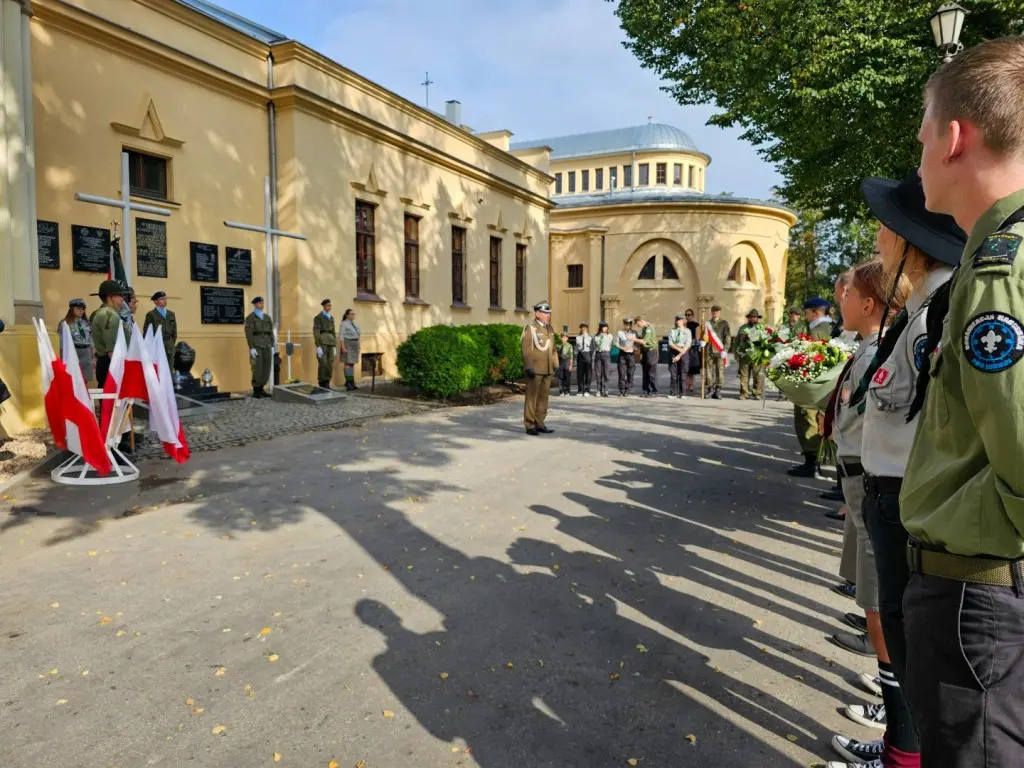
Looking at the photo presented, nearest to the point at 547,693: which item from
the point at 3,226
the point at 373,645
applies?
the point at 373,645

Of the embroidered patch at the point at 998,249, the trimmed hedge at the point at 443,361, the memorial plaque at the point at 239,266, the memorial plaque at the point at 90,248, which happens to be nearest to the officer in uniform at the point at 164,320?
the memorial plaque at the point at 90,248

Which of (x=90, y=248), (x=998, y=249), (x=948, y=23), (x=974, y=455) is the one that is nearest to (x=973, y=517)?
(x=974, y=455)

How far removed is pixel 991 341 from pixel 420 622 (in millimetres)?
3375

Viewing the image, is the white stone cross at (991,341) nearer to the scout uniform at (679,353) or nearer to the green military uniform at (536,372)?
the green military uniform at (536,372)

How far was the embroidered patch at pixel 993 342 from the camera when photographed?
1278 mm

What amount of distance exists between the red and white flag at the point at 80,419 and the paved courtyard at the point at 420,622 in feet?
1.54

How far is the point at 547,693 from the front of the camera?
3256 millimetres

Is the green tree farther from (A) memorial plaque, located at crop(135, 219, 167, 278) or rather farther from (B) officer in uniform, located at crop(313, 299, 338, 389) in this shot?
(A) memorial plaque, located at crop(135, 219, 167, 278)

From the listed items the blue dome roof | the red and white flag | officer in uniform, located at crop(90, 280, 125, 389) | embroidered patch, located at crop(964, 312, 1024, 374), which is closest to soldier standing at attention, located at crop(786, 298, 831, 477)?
embroidered patch, located at crop(964, 312, 1024, 374)

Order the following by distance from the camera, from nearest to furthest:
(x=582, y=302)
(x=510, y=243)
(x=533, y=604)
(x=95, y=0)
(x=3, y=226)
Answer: (x=533, y=604) → (x=3, y=226) → (x=95, y=0) → (x=510, y=243) → (x=582, y=302)

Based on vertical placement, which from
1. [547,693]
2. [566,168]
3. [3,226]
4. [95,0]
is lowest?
[547,693]

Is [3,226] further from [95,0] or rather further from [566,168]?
[566,168]

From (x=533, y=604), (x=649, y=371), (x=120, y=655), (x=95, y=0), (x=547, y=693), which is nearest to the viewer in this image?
(x=547, y=693)

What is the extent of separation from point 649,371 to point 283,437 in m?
9.98
